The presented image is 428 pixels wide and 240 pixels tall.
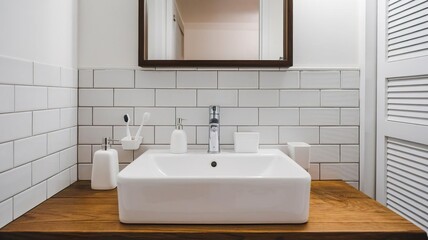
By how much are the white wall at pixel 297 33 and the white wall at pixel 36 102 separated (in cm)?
6

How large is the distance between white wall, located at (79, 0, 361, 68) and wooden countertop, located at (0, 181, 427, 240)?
0.66 metres

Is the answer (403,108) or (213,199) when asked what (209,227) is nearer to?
(213,199)

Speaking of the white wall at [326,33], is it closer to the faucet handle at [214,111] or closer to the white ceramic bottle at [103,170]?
the faucet handle at [214,111]

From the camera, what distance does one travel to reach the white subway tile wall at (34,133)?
1.03 metres

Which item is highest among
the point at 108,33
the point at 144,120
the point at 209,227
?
the point at 108,33

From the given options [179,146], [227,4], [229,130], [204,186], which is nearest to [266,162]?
[229,130]

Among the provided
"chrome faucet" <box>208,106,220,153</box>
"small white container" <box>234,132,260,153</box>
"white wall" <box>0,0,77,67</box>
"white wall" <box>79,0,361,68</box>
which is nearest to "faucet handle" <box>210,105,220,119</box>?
"chrome faucet" <box>208,106,220,153</box>

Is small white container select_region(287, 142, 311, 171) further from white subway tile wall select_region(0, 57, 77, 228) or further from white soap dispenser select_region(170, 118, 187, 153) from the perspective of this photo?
white subway tile wall select_region(0, 57, 77, 228)

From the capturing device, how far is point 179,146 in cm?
149

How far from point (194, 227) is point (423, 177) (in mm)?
793

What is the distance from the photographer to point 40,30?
4.06 ft

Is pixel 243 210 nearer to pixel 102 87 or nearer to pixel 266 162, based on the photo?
pixel 266 162

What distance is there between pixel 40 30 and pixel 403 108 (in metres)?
1.30

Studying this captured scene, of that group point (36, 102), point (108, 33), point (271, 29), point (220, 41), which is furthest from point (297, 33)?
point (36, 102)
